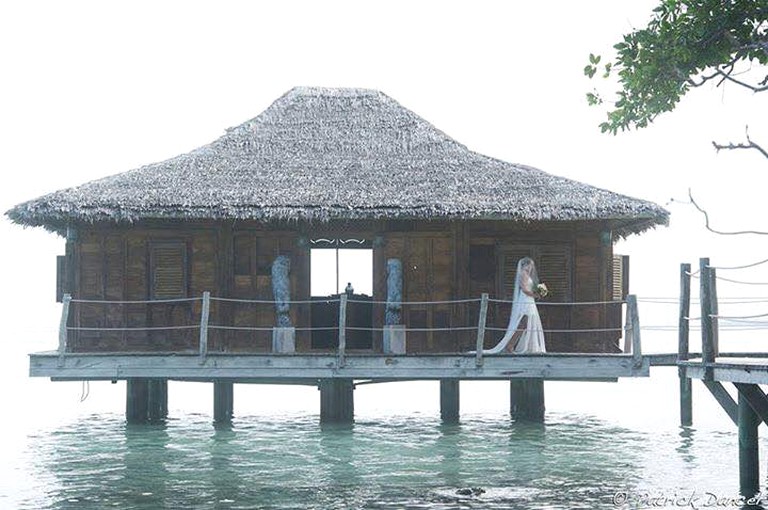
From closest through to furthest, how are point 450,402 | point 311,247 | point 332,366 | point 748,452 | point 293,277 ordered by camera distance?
point 748,452 → point 332,366 → point 293,277 → point 311,247 → point 450,402

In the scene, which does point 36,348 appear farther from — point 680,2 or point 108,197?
point 680,2

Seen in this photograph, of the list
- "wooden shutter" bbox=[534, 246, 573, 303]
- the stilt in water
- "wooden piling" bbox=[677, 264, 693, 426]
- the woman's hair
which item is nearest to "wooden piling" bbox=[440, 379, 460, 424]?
"wooden shutter" bbox=[534, 246, 573, 303]

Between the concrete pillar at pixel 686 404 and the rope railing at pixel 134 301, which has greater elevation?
the rope railing at pixel 134 301

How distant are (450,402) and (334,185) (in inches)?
220

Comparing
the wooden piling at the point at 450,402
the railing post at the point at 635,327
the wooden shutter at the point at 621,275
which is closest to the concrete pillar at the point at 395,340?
the wooden piling at the point at 450,402

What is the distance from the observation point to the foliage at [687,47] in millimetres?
17781

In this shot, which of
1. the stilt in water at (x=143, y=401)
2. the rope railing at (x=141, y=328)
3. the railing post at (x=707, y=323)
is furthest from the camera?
the stilt in water at (x=143, y=401)

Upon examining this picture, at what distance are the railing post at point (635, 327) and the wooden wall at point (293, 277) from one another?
2.47m

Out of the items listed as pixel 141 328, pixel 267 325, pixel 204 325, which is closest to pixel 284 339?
pixel 267 325

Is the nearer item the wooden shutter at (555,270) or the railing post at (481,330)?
the railing post at (481,330)

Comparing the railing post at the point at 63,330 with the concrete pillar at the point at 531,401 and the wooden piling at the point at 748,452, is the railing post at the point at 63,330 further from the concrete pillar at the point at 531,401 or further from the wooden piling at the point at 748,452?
the wooden piling at the point at 748,452

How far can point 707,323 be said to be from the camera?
15.3m

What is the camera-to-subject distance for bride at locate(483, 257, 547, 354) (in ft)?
66.7

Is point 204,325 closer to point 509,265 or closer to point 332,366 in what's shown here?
point 332,366
